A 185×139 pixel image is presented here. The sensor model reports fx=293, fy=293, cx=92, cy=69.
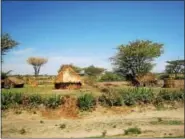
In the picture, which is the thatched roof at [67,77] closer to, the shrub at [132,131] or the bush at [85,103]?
the bush at [85,103]

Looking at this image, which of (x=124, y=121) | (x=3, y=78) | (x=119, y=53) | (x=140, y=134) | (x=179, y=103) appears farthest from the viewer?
(x=119, y=53)

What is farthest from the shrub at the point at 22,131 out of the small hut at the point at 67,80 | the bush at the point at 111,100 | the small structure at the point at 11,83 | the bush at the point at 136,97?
the small structure at the point at 11,83

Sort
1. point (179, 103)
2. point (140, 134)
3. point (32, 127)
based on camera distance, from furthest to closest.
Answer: point (179, 103) → point (32, 127) → point (140, 134)

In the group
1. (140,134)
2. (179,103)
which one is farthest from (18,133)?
(179,103)

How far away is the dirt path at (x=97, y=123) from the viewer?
16266 millimetres

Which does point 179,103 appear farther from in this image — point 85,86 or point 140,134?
point 85,86

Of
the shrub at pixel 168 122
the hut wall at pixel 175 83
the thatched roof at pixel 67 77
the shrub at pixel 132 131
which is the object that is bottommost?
the shrub at pixel 132 131

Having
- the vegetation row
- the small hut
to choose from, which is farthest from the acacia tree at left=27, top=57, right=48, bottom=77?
the vegetation row

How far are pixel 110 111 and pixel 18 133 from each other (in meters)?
7.51

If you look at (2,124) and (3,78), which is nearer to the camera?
(2,124)

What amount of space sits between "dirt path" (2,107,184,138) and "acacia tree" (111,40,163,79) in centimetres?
2459

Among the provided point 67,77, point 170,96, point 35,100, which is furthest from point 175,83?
point 35,100

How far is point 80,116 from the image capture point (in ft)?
66.6

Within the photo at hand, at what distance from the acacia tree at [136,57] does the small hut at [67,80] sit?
54.1 feet
